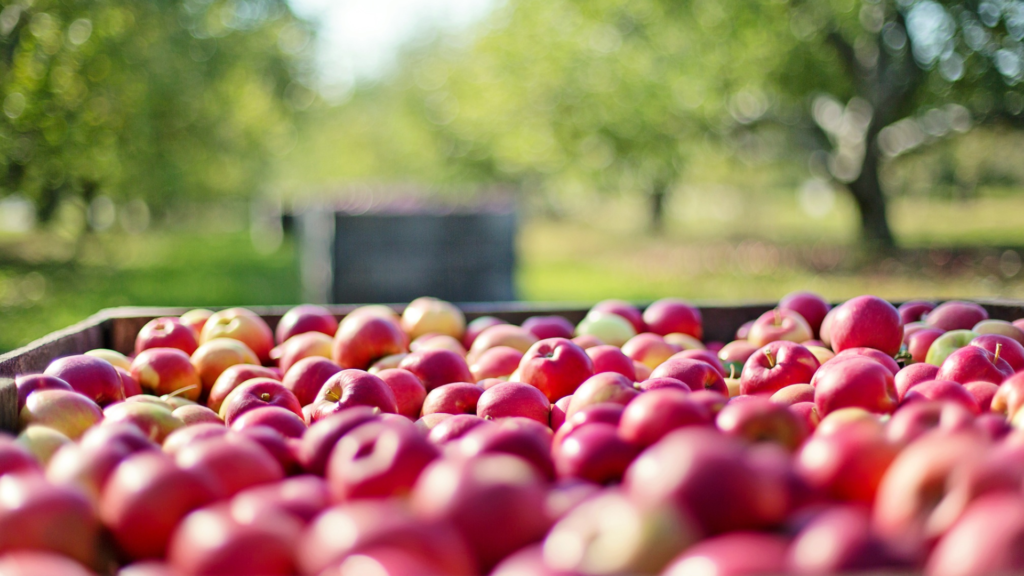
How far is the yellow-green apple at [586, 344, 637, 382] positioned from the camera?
2.68 meters

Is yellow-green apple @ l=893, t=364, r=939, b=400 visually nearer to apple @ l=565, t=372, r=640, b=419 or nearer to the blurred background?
apple @ l=565, t=372, r=640, b=419

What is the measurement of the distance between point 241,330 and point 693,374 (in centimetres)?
179

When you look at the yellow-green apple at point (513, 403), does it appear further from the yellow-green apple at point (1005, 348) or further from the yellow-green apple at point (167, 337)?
the yellow-green apple at point (167, 337)

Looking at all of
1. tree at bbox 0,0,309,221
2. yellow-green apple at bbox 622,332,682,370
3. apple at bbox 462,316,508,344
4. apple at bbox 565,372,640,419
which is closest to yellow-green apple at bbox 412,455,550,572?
apple at bbox 565,372,640,419

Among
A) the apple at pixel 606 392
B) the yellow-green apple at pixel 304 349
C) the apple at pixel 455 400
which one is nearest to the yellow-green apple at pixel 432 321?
the yellow-green apple at pixel 304 349

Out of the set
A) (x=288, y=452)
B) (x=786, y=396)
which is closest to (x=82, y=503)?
(x=288, y=452)

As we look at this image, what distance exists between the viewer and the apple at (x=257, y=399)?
7.32 feet

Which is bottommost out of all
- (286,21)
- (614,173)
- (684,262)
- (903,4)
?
(684,262)

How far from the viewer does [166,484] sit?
1.30 m

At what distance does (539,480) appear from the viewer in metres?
1.37

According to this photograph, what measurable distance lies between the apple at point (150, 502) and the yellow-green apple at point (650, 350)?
1870mm

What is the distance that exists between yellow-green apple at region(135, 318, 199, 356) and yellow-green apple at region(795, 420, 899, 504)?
2431 millimetres

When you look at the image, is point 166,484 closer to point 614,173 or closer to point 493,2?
point 614,173

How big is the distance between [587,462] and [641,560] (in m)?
0.44
